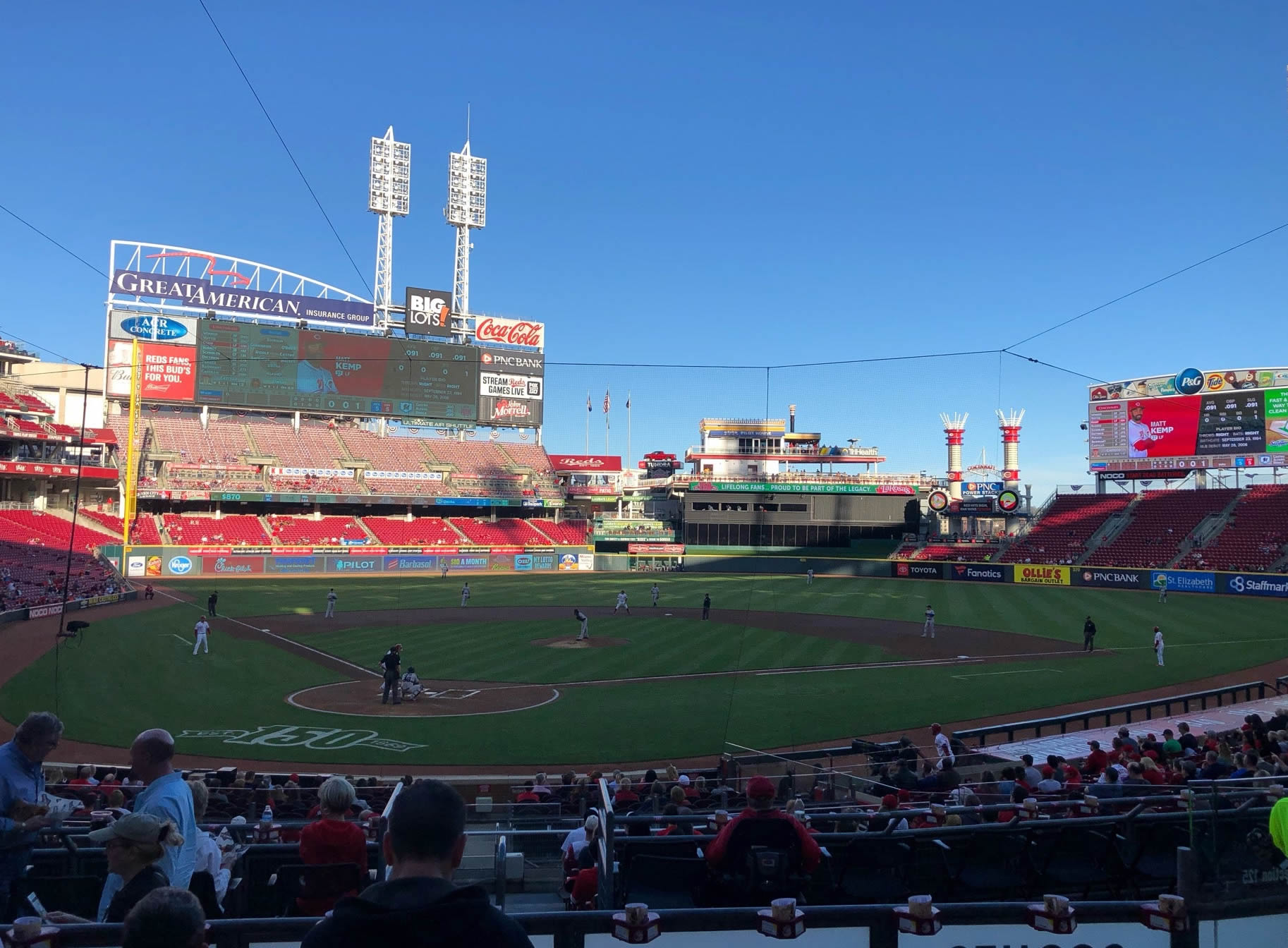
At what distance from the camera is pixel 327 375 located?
6669cm

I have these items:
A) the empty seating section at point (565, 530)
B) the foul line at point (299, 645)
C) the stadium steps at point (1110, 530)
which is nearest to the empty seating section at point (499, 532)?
the empty seating section at point (565, 530)

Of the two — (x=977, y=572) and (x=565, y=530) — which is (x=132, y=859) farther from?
(x=565, y=530)

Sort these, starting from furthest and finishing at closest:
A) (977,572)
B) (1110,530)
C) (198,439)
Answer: (198,439)
(1110,530)
(977,572)

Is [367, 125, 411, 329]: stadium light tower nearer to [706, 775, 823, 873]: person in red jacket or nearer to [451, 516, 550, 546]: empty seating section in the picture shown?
[451, 516, 550, 546]: empty seating section

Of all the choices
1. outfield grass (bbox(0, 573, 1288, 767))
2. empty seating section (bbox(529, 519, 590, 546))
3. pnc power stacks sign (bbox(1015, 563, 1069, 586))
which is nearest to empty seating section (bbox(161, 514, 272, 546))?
outfield grass (bbox(0, 573, 1288, 767))

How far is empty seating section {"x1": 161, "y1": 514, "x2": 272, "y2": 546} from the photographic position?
190 ft

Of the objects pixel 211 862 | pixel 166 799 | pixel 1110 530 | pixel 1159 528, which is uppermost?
pixel 1159 528

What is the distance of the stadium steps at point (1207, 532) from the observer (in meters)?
51.6

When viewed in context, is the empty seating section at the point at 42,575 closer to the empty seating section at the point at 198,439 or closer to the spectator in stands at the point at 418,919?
the empty seating section at the point at 198,439

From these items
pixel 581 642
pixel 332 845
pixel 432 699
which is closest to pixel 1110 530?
pixel 581 642

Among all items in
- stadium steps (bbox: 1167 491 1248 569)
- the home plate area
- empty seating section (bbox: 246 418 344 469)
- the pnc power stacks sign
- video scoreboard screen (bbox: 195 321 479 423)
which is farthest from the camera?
empty seating section (bbox: 246 418 344 469)

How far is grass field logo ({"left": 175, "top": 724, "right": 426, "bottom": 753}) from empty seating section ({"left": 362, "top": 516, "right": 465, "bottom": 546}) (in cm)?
4519

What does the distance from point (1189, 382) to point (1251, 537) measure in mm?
10369

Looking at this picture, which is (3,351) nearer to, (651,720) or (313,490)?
(313,490)
